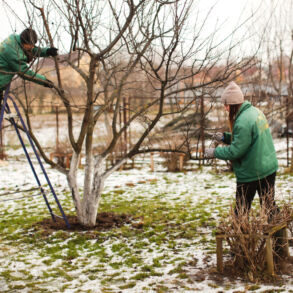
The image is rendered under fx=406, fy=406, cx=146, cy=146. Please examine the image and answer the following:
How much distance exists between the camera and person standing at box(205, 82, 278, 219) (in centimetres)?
355

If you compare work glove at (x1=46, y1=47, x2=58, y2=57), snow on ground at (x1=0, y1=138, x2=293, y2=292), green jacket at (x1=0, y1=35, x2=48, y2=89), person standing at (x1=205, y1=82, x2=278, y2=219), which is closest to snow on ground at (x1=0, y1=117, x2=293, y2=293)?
snow on ground at (x1=0, y1=138, x2=293, y2=292)

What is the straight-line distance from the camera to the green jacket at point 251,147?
11.6 ft

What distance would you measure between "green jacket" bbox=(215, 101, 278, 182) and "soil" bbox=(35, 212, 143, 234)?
2194mm

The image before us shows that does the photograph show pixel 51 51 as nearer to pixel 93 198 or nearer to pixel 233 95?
pixel 93 198

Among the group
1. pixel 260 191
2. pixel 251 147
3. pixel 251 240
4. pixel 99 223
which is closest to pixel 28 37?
pixel 99 223

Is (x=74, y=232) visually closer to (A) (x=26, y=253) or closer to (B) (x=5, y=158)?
(A) (x=26, y=253)

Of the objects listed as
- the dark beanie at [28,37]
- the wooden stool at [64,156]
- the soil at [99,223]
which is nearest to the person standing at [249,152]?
the soil at [99,223]

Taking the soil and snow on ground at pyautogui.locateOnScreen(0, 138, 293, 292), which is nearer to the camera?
snow on ground at pyautogui.locateOnScreen(0, 138, 293, 292)

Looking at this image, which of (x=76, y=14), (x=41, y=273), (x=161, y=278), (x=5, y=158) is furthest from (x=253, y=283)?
(x=5, y=158)

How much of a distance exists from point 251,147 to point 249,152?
0.05m

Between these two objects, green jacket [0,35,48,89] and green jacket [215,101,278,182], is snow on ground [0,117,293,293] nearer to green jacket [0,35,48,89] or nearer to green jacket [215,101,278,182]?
green jacket [215,101,278,182]

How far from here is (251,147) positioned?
3.61 m

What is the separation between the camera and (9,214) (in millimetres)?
6473

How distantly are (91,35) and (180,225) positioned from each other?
2.68 meters
